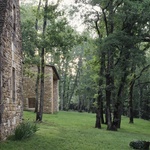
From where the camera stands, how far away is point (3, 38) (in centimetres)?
959

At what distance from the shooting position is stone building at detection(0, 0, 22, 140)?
9562 millimetres

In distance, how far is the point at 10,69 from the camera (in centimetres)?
1075

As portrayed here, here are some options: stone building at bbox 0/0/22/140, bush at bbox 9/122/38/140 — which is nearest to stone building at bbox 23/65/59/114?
stone building at bbox 0/0/22/140

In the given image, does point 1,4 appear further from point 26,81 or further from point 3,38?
point 26,81

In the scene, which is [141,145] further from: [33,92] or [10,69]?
[33,92]

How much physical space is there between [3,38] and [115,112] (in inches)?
534

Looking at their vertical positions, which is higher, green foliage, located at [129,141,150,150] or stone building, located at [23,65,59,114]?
stone building, located at [23,65,59,114]

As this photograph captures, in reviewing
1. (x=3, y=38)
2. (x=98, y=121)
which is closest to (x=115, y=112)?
(x=98, y=121)

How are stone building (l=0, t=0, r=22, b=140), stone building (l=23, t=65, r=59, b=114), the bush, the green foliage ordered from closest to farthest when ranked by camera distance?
stone building (l=0, t=0, r=22, b=140) → the bush → the green foliage → stone building (l=23, t=65, r=59, b=114)

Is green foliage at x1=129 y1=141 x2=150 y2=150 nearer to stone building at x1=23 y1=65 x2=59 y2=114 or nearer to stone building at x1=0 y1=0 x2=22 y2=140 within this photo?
stone building at x1=0 y1=0 x2=22 y2=140

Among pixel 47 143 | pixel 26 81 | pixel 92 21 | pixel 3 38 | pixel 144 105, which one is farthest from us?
pixel 144 105

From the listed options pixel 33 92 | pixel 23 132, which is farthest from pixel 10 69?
pixel 33 92

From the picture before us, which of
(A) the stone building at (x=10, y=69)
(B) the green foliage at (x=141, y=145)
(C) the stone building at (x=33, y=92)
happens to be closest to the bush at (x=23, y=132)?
(A) the stone building at (x=10, y=69)

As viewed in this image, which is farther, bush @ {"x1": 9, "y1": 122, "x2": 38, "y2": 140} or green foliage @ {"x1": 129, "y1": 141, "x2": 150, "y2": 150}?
green foliage @ {"x1": 129, "y1": 141, "x2": 150, "y2": 150}
